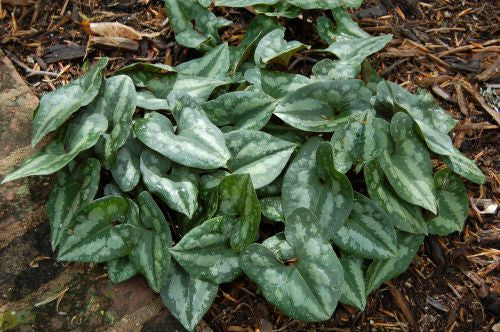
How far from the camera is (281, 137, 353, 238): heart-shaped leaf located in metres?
1.87

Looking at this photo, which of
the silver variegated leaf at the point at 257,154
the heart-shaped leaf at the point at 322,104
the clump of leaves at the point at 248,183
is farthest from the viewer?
the heart-shaped leaf at the point at 322,104

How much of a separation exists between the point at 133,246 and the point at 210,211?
298 mm

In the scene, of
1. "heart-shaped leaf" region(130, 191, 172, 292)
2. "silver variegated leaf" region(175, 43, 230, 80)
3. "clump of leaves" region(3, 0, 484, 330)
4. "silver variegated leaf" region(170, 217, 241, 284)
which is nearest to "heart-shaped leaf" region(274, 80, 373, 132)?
"clump of leaves" region(3, 0, 484, 330)

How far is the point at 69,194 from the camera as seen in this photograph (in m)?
1.96

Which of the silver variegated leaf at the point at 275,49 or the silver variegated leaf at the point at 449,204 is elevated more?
the silver variegated leaf at the point at 275,49

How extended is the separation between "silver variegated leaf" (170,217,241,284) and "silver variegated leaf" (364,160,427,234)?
1.73 feet

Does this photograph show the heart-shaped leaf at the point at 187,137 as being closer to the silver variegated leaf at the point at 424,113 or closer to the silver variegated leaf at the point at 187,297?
the silver variegated leaf at the point at 187,297

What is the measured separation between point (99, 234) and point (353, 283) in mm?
909

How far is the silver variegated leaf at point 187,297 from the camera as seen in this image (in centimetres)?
179

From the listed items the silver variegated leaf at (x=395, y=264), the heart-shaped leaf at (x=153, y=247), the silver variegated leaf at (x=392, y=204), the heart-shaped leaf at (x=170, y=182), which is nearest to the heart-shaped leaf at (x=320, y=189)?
the silver variegated leaf at (x=392, y=204)

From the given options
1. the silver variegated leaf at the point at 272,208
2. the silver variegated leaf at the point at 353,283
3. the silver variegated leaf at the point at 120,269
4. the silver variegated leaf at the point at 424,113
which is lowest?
the silver variegated leaf at the point at 353,283

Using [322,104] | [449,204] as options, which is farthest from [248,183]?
[449,204]

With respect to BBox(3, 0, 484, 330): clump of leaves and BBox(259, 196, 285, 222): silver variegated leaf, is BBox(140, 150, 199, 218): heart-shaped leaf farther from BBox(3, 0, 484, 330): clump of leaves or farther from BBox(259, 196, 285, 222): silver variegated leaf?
BBox(259, 196, 285, 222): silver variegated leaf

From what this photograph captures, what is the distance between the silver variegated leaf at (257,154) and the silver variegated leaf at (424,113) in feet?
1.48
